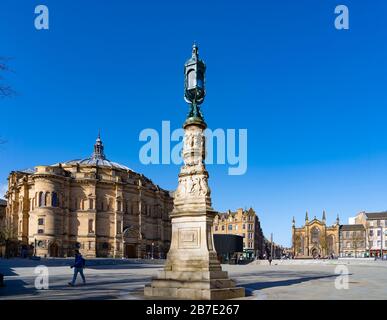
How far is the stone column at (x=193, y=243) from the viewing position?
15.2 m

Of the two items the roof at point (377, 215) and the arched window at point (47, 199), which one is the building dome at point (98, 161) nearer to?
the arched window at point (47, 199)

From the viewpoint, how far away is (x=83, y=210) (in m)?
83.3

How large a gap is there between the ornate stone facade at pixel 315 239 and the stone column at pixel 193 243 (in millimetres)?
134570

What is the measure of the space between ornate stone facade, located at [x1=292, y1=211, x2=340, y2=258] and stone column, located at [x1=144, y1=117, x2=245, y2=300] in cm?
13457

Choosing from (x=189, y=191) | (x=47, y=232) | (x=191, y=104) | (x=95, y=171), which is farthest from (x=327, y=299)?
(x=95, y=171)

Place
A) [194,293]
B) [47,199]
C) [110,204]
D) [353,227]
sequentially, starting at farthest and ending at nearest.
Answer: [353,227] < [110,204] < [47,199] < [194,293]

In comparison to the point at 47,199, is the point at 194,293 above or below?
below

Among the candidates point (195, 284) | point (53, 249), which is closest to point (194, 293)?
point (195, 284)

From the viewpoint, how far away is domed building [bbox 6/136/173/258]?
7800 cm

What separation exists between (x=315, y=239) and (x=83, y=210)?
312ft

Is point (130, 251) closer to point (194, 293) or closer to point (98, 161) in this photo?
point (98, 161)

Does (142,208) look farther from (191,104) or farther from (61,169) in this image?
(191,104)

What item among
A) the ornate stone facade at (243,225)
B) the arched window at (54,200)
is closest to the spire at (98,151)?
the arched window at (54,200)

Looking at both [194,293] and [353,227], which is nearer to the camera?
[194,293]
